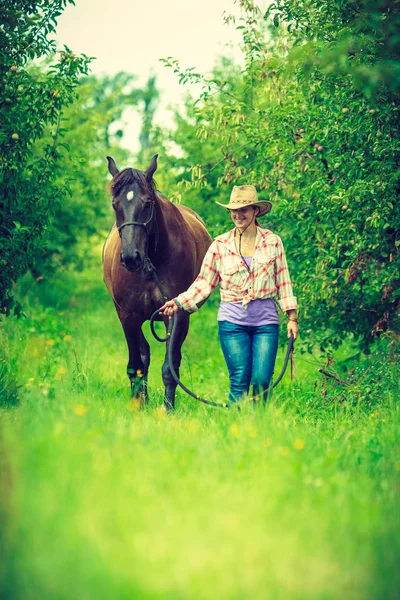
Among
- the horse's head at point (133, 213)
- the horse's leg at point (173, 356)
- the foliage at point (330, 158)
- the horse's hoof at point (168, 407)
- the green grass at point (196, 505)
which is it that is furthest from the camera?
the horse's leg at point (173, 356)

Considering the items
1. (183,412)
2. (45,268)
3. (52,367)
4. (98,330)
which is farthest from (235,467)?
(45,268)

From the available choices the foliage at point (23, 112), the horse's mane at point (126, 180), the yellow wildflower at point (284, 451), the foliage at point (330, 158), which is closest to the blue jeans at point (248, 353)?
the foliage at point (330, 158)

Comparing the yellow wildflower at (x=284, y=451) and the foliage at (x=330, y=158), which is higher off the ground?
the foliage at (x=330, y=158)

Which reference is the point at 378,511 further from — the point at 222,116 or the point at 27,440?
the point at 222,116

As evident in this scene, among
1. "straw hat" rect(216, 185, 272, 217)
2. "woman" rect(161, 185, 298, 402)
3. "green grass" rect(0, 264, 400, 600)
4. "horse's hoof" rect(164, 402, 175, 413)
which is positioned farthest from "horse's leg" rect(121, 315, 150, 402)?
"straw hat" rect(216, 185, 272, 217)

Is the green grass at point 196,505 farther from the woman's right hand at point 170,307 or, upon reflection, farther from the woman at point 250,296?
the woman's right hand at point 170,307

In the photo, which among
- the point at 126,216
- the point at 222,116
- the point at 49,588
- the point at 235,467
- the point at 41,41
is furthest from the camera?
the point at 222,116

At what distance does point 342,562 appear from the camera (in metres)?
2.90

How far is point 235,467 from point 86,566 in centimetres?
133

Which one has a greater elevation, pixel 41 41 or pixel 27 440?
pixel 41 41

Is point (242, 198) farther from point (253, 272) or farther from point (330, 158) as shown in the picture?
point (330, 158)

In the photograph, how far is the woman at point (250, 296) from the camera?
5.54 meters

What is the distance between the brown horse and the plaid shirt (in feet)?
2.44

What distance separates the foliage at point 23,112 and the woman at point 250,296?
2.00 m
